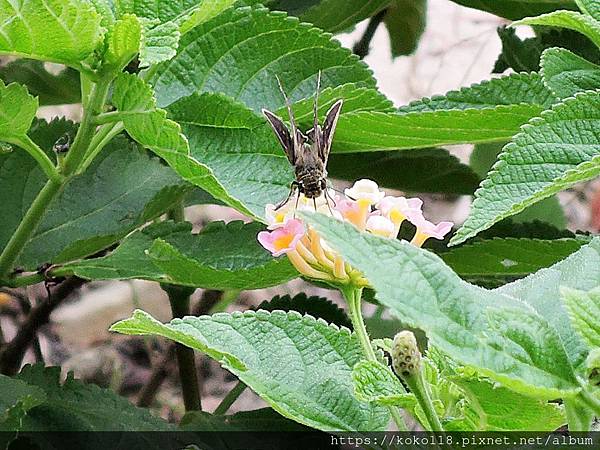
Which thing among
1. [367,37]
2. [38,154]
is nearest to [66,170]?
[38,154]

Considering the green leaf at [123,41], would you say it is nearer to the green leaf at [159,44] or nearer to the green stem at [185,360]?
the green leaf at [159,44]

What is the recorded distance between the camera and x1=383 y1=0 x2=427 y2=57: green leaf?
924 millimetres

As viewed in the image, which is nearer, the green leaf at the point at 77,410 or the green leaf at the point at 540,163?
the green leaf at the point at 540,163

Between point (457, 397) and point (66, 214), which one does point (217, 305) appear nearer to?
point (66, 214)

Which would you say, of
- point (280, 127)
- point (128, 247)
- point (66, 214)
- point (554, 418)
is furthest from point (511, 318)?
point (66, 214)

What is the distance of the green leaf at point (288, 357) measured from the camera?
1.22 ft

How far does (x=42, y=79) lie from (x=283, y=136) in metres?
0.34

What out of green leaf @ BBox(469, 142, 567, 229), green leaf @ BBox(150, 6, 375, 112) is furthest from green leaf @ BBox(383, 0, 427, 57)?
green leaf @ BBox(150, 6, 375, 112)

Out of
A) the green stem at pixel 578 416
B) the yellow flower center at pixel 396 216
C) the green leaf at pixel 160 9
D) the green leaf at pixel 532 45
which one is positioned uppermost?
the green leaf at pixel 160 9

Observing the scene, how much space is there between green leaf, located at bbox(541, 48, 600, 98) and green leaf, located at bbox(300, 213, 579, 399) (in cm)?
25

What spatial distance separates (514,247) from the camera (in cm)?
60

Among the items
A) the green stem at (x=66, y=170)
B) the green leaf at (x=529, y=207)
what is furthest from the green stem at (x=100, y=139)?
the green leaf at (x=529, y=207)

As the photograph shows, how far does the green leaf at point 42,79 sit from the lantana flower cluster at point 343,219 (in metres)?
0.37

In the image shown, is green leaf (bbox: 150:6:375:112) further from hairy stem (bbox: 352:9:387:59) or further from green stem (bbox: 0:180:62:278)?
hairy stem (bbox: 352:9:387:59)
